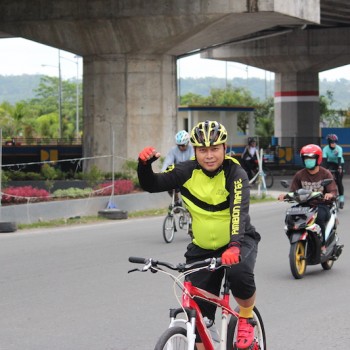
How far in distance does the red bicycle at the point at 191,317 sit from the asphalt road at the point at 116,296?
1.90 meters

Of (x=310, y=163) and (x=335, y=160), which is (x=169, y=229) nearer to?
(x=310, y=163)

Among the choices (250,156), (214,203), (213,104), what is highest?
(213,104)

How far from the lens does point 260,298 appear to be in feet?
35.0

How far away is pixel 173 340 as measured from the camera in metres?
5.65

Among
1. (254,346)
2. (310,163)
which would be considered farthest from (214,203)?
(310,163)

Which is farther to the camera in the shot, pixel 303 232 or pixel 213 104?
pixel 213 104

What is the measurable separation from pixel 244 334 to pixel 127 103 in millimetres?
22064

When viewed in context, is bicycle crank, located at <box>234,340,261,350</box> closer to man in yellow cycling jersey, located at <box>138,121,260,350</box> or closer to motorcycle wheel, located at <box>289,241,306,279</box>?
man in yellow cycling jersey, located at <box>138,121,260,350</box>

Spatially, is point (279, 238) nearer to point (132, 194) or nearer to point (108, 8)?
point (132, 194)

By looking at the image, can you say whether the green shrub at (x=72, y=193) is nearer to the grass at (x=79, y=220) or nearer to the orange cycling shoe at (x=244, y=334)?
the grass at (x=79, y=220)

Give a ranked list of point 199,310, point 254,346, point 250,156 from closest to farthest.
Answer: point 199,310, point 254,346, point 250,156

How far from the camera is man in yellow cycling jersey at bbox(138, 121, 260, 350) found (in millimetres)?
6289

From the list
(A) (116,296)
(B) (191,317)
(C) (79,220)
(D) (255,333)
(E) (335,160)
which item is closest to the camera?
(B) (191,317)

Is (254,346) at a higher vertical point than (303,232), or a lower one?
lower
